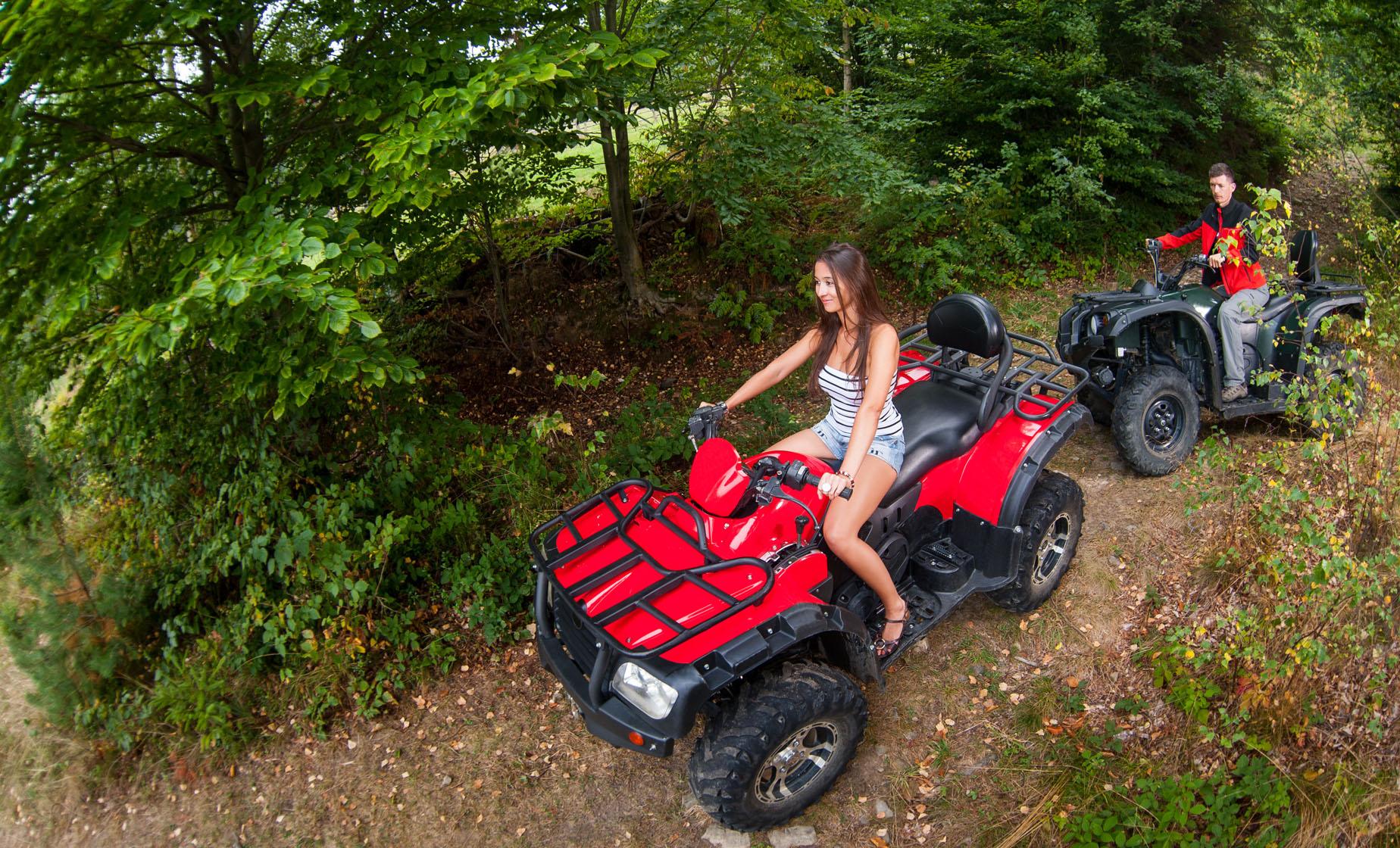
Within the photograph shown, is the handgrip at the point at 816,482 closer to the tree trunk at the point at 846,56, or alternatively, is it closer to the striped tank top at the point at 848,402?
the striped tank top at the point at 848,402

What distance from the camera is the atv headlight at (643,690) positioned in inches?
120

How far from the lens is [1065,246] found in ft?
28.0

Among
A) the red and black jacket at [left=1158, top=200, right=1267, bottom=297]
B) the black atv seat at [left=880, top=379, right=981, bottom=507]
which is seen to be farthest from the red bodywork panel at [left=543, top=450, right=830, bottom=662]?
the red and black jacket at [left=1158, top=200, right=1267, bottom=297]

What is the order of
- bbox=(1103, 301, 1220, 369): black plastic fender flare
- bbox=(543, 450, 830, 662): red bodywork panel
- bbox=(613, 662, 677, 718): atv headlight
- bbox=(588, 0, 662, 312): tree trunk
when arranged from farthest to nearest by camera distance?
bbox=(588, 0, 662, 312): tree trunk
bbox=(1103, 301, 1220, 369): black plastic fender flare
bbox=(543, 450, 830, 662): red bodywork panel
bbox=(613, 662, 677, 718): atv headlight

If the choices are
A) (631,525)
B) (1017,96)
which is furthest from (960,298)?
(1017,96)

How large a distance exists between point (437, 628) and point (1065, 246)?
7047mm

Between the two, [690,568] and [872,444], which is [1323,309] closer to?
[872,444]

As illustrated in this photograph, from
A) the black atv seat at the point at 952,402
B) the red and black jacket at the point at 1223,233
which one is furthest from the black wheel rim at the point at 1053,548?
the red and black jacket at the point at 1223,233

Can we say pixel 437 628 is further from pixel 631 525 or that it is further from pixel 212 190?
pixel 212 190

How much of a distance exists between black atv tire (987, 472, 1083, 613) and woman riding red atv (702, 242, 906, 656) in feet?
2.70

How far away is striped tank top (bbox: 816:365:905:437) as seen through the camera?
3695mm

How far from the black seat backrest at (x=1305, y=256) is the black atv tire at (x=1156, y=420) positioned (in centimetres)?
107

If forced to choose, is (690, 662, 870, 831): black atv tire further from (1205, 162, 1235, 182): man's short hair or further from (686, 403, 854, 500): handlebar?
(1205, 162, 1235, 182): man's short hair

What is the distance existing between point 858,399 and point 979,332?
74 cm
